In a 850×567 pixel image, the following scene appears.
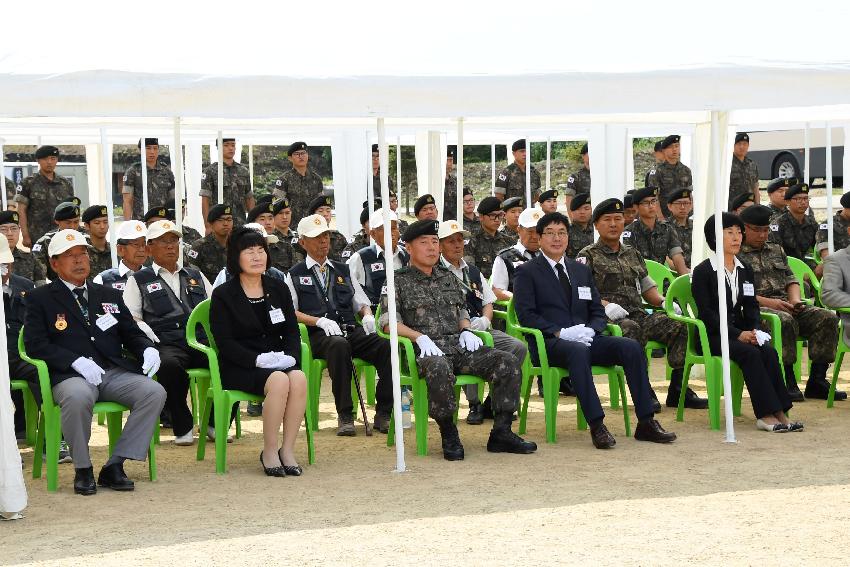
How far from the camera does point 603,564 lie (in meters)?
4.45

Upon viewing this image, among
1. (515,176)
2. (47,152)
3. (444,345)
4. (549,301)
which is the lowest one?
(444,345)

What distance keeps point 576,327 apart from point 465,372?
73cm

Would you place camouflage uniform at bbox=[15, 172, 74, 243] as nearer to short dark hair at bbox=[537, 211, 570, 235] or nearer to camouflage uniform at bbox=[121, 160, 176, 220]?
camouflage uniform at bbox=[121, 160, 176, 220]

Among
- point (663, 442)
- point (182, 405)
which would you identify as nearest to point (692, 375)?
point (663, 442)

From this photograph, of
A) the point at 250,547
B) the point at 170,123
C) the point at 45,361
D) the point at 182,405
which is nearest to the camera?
the point at 250,547

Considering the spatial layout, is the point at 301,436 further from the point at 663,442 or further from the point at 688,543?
the point at 688,543

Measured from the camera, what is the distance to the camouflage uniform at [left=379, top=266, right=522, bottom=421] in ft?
21.6

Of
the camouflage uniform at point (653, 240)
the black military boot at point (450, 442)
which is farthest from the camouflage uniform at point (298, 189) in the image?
the black military boot at point (450, 442)

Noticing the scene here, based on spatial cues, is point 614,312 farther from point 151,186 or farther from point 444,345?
point 151,186

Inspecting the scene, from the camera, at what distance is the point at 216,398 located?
20.7 ft

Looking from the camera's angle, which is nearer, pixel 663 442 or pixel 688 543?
pixel 688 543

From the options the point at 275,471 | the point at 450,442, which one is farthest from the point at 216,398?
the point at 450,442

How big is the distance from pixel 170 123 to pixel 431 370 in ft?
14.8

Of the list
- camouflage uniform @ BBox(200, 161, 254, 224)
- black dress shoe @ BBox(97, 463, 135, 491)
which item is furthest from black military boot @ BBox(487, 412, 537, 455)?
camouflage uniform @ BBox(200, 161, 254, 224)
